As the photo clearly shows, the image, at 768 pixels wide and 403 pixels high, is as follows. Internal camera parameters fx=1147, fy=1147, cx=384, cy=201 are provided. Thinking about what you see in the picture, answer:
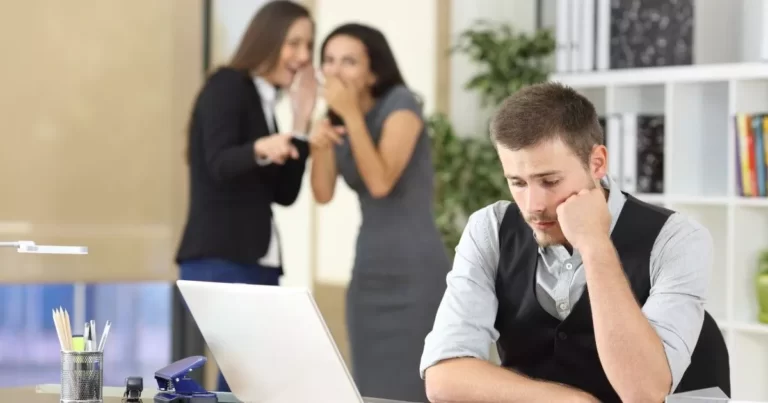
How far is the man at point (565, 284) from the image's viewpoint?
206 centimetres

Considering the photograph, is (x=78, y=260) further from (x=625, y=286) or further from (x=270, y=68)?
(x=625, y=286)

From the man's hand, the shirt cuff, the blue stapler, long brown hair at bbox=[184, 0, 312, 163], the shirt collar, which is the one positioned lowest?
the blue stapler

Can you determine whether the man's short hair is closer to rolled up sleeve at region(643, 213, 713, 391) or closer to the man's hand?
the man's hand

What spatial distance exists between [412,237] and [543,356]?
1763mm

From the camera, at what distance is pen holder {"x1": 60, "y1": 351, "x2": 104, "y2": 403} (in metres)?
2.08

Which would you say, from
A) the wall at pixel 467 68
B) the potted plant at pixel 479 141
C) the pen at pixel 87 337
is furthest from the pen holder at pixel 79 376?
the wall at pixel 467 68

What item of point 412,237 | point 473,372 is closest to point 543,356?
point 473,372

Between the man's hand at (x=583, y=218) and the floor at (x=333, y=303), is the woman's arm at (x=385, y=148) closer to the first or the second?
the floor at (x=333, y=303)

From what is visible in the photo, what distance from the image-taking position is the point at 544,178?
218 cm

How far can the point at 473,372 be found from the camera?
216 centimetres

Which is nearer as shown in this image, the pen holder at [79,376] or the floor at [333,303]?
the pen holder at [79,376]

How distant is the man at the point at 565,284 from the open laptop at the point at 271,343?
0.98 feet

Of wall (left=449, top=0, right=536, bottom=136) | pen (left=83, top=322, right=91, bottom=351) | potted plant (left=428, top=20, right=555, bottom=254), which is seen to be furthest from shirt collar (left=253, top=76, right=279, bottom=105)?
pen (left=83, top=322, right=91, bottom=351)

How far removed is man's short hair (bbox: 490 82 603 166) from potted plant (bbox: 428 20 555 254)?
8.76 ft
